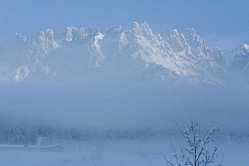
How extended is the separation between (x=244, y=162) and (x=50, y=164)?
2644 centimetres

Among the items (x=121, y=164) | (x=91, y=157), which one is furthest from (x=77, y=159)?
(x=121, y=164)

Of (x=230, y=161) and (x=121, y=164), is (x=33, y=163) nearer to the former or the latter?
(x=121, y=164)

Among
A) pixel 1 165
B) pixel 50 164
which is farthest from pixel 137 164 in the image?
pixel 1 165

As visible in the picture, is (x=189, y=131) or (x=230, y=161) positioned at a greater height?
(x=230, y=161)

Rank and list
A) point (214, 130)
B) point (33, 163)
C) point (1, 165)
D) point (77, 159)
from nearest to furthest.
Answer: point (214, 130) < point (1, 165) < point (33, 163) < point (77, 159)

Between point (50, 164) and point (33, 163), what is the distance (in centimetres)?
329

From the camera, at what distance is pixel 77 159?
124875mm

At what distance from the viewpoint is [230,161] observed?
108500 mm

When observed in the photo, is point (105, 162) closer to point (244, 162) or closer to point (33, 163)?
point (33, 163)

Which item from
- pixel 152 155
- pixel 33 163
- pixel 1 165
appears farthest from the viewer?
pixel 152 155

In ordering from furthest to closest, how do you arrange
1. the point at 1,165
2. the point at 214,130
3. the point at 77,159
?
the point at 77,159
the point at 1,165
the point at 214,130

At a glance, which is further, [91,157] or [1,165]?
[91,157]

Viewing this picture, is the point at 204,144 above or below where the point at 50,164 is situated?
below

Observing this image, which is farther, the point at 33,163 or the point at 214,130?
the point at 33,163
